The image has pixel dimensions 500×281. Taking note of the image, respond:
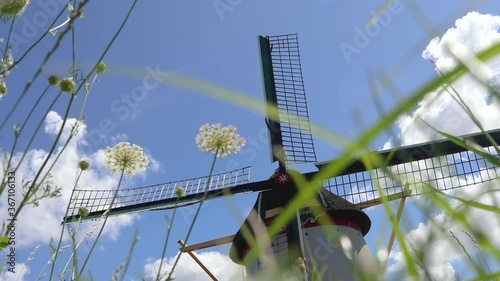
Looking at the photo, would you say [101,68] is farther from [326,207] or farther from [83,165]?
[326,207]

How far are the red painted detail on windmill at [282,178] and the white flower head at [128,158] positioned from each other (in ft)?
38.6

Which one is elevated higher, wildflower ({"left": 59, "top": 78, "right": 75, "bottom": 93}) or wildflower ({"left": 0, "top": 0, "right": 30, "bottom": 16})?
wildflower ({"left": 0, "top": 0, "right": 30, "bottom": 16})

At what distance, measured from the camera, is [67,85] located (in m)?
1.44

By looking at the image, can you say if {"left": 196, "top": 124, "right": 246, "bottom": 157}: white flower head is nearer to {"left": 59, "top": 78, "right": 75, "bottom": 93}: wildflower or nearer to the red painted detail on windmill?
{"left": 59, "top": 78, "right": 75, "bottom": 93}: wildflower

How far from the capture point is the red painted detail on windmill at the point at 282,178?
14.2 m

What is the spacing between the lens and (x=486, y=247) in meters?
0.57

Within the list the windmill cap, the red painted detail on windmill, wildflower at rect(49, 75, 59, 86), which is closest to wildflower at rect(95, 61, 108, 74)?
wildflower at rect(49, 75, 59, 86)

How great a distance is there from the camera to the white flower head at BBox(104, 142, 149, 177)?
2465mm

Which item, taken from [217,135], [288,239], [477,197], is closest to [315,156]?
[288,239]

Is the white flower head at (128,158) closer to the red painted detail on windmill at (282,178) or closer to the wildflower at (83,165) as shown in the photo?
the wildflower at (83,165)

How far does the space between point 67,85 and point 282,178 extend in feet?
42.4

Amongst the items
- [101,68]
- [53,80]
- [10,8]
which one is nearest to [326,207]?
[101,68]

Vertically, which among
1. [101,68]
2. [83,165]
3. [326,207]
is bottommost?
[83,165]

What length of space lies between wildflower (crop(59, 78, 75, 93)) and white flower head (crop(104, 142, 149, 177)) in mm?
1020
